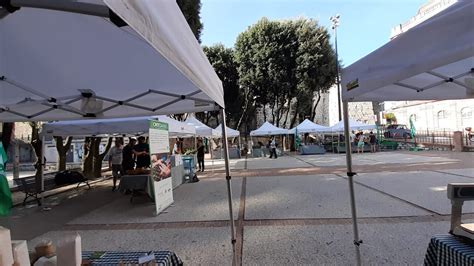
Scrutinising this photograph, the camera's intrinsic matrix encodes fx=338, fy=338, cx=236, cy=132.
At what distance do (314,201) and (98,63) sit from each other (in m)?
6.31

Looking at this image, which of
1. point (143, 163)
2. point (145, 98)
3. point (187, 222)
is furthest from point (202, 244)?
point (143, 163)

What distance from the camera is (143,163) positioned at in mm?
10703

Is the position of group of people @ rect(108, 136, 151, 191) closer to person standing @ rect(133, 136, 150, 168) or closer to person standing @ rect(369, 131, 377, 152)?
person standing @ rect(133, 136, 150, 168)

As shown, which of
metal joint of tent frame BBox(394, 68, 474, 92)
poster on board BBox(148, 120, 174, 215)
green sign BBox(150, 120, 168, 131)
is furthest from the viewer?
green sign BBox(150, 120, 168, 131)

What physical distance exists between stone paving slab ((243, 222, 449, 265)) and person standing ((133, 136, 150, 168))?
544 cm

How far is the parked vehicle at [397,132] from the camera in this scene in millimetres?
39625

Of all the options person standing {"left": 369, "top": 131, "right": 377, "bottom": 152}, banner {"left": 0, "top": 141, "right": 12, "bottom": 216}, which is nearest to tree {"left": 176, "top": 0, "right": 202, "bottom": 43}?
banner {"left": 0, "top": 141, "right": 12, "bottom": 216}

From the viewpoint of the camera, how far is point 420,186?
1016cm

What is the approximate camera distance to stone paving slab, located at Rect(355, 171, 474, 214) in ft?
24.9

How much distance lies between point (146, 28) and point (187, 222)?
5811mm

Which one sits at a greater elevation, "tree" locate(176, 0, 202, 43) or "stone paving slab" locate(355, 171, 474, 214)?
"tree" locate(176, 0, 202, 43)

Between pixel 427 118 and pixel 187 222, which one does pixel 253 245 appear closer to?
pixel 187 222

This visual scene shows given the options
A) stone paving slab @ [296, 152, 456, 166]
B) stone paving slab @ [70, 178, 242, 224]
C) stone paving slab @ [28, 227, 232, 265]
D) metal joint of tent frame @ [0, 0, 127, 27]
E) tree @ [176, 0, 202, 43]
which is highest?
tree @ [176, 0, 202, 43]

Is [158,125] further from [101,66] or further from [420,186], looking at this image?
[420,186]
